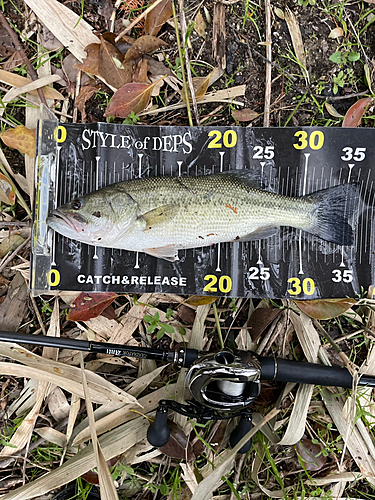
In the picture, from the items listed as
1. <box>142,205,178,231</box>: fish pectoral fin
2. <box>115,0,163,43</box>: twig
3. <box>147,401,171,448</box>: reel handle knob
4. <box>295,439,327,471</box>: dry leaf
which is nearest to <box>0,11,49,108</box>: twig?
<box>115,0,163,43</box>: twig

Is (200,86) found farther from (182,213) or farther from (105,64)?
(182,213)

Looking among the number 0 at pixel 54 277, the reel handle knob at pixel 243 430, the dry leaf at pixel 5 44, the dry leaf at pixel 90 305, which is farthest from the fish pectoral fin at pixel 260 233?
the dry leaf at pixel 5 44

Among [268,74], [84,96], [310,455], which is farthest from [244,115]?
[310,455]

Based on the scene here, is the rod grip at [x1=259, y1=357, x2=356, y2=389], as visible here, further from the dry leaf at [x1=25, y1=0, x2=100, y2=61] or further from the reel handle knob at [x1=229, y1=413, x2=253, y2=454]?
the dry leaf at [x1=25, y1=0, x2=100, y2=61]

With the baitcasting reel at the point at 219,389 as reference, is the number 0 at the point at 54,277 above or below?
above

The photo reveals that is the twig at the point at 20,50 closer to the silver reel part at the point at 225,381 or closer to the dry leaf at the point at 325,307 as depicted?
the silver reel part at the point at 225,381

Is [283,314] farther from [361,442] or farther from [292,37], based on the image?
[292,37]

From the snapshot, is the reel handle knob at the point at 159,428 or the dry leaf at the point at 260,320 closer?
the reel handle knob at the point at 159,428

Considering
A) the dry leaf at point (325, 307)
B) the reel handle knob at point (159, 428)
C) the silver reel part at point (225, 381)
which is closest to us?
the silver reel part at point (225, 381)
